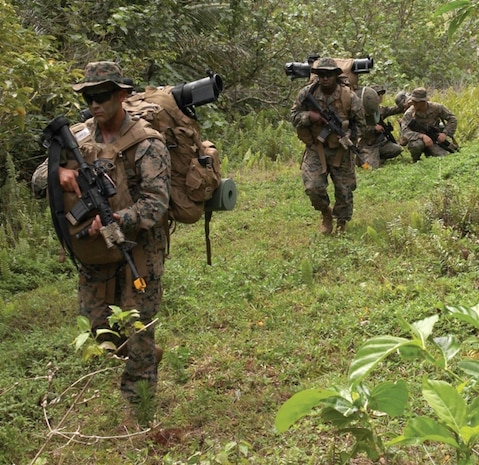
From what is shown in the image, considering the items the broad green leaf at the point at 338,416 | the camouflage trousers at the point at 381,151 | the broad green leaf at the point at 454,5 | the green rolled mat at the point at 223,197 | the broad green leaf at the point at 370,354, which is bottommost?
the camouflage trousers at the point at 381,151

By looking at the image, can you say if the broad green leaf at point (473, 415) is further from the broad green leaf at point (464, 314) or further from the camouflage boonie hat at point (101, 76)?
the camouflage boonie hat at point (101, 76)

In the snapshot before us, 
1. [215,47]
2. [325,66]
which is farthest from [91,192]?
[215,47]

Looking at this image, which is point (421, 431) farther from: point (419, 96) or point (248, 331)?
point (419, 96)

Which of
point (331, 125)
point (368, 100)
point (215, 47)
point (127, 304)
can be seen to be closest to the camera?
point (127, 304)

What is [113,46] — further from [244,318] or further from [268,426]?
[268,426]

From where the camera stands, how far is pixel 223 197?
15.9ft

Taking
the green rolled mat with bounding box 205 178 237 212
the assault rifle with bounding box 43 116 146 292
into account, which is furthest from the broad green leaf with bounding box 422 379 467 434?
the green rolled mat with bounding box 205 178 237 212

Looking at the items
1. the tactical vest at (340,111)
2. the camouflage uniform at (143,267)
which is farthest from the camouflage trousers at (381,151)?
the camouflage uniform at (143,267)

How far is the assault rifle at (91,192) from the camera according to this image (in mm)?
3852

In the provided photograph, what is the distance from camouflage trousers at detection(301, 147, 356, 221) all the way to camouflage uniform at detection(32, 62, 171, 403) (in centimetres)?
367

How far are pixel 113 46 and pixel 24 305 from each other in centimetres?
674

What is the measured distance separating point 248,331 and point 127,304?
184 cm

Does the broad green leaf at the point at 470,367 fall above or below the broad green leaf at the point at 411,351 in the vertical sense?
below

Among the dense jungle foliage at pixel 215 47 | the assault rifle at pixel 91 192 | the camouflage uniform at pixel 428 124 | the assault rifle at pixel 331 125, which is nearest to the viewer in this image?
the assault rifle at pixel 91 192
